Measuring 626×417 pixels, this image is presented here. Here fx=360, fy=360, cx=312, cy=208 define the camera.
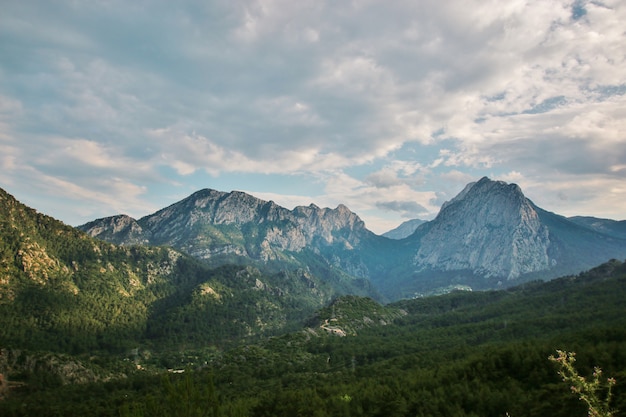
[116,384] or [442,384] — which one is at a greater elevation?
[442,384]

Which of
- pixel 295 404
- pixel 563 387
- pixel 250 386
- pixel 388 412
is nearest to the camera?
pixel 563 387

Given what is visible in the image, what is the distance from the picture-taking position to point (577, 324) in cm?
16362

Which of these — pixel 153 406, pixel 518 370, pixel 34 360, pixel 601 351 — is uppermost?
pixel 153 406

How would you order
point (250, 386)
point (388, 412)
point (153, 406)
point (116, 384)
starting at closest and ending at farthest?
1. point (153, 406)
2. point (388, 412)
3. point (250, 386)
4. point (116, 384)

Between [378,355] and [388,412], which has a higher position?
[388,412]

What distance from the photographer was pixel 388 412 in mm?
79938

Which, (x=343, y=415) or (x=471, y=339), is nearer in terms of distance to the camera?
(x=343, y=415)

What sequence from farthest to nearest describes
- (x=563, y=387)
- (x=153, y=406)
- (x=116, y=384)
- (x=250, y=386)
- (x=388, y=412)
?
(x=116, y=384) → (x=250, y=386) → (x=388, y=412) → (x=563, y=387) → (x=153, y=406)

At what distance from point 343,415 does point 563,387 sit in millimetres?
44633

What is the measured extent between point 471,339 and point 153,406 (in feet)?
616

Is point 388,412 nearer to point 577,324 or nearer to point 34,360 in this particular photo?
point 577,324

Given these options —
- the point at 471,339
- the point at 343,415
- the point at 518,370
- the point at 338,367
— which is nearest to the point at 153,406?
the point at 343,415

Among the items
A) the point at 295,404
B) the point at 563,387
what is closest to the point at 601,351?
the point at 563,387

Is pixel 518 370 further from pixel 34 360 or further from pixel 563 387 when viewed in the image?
pixel 34 360
